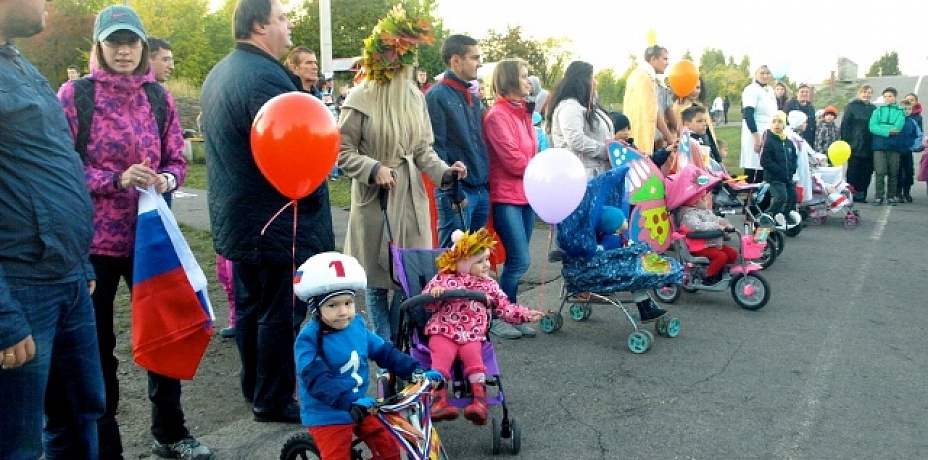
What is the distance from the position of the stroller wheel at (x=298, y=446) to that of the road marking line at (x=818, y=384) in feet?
7.15

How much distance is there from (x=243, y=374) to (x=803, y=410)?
10.1 ft

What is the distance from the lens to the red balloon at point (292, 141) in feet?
11.0

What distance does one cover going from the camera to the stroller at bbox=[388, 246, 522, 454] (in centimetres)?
379

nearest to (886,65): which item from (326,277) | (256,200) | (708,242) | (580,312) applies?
(708,242)

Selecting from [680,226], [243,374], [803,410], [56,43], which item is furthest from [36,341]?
[56,43]

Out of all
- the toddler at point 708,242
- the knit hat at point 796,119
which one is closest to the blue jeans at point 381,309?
the toddler at point 708,242

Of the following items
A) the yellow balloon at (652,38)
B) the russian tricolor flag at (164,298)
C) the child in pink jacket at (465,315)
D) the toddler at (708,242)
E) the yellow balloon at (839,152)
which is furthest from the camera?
the yellow balloon at (839,152)

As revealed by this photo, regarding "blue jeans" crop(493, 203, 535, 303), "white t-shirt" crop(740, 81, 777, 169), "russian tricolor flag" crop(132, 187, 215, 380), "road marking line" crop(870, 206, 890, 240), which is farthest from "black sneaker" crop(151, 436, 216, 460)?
"road marking line" crop(870, 206, 890, 240)

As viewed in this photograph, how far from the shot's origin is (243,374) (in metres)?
4.24

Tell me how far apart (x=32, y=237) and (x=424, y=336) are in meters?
2.14

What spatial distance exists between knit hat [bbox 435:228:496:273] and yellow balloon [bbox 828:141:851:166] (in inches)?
404

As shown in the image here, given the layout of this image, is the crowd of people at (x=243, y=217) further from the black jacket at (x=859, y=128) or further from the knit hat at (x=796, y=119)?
the black jacket at (x=859, y=128)

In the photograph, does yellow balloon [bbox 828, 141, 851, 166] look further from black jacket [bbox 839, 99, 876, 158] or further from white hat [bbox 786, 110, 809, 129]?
white hat [bbox 786, 110, 809, 129]

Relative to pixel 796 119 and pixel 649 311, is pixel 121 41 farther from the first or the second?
pixel 796 119
